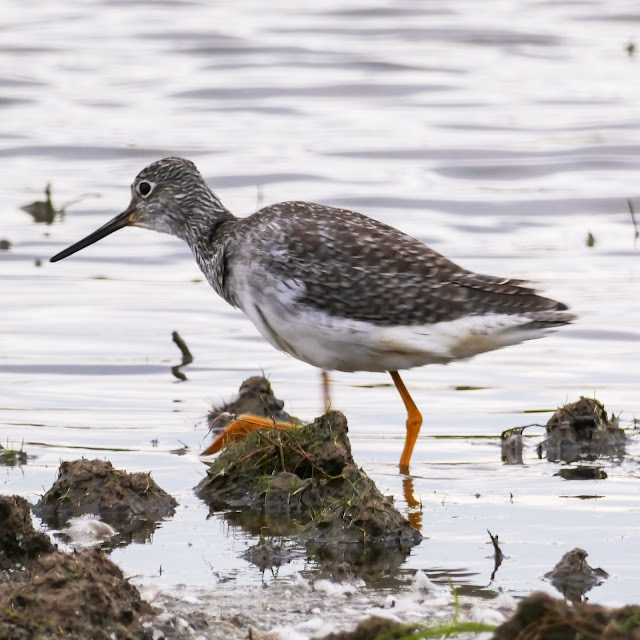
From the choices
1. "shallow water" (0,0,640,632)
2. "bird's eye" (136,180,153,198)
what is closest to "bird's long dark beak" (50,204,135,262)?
"bird's eye" (136,180,153,198)

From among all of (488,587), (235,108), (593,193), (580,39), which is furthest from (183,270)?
(580,39)

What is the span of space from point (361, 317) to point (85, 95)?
38.2 feet

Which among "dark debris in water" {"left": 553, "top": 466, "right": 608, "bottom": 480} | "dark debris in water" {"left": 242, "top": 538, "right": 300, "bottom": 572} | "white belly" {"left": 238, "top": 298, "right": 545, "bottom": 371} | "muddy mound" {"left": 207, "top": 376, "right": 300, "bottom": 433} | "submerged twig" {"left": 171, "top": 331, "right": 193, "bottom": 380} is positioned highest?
"white belly" {"left": 238, "top": 298, "right": 545, "bottom": 371}

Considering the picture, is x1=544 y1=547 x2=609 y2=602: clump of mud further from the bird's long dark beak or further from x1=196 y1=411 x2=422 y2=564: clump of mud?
the bird's long dark beak

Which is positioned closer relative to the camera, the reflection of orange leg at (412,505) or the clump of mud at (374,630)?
the clump of mud at (374,630)

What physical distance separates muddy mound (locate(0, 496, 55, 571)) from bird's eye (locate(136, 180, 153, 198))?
12.9 ft

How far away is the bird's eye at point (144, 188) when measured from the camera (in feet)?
30.5

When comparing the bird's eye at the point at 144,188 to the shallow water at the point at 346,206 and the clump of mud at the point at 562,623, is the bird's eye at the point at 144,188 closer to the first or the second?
the shallow water at the point at 346,206

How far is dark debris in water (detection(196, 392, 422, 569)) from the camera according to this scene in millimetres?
6090

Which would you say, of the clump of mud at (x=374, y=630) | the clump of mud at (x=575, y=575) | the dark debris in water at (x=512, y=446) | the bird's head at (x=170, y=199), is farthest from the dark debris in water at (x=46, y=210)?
the clump of mud at (x=374, y=630)

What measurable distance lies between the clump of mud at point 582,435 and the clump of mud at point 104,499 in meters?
2.22

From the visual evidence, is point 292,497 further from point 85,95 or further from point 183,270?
point 85,95

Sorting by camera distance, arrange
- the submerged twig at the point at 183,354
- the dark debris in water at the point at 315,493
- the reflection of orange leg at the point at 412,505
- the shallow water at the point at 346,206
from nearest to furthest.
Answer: the dark debris in water at the point at 315,493 < the reflection of orange leg at the point at 412,505 < the shallow water at the point at 346,206 < the submerged twig at the point at 183,354

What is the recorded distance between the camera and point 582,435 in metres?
7.82
